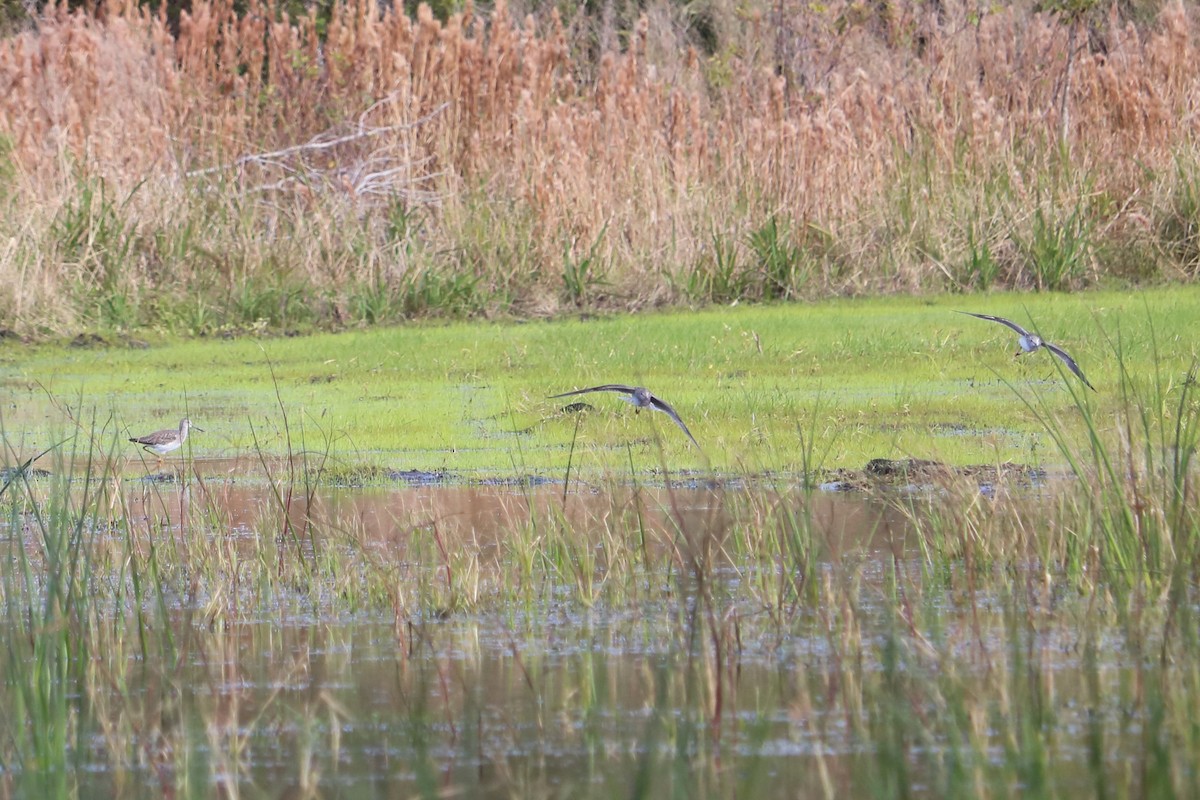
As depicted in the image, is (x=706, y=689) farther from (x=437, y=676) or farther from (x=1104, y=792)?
(x=1104, y=792)

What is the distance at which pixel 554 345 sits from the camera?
1048cm

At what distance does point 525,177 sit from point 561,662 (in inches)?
360

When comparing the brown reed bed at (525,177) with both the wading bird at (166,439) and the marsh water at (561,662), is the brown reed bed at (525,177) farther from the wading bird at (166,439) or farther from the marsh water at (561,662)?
the marsh water at (561,662)

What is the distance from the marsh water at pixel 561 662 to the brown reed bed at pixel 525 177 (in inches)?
263

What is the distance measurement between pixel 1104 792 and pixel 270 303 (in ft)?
32.7

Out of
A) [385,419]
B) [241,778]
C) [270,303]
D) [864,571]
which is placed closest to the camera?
[241,778]

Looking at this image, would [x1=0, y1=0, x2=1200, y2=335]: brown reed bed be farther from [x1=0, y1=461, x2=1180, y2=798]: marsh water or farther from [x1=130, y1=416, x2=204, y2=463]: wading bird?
[x1=0, y1=461, x2=1180, y2=798]: marsh water

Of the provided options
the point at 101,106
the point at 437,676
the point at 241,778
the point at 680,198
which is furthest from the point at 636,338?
the point at 241,778

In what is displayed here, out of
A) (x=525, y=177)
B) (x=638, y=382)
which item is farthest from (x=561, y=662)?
(x=525, y=177)

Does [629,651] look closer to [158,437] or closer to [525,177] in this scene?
[158,437]

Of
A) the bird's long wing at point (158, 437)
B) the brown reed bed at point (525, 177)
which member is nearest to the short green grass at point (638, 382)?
the bird's long wing at point (158, 437)

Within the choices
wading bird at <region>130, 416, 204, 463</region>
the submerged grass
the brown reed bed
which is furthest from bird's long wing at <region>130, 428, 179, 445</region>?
the brown reed bed

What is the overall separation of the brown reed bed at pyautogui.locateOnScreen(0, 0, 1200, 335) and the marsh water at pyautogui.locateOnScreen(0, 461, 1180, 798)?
6.67m

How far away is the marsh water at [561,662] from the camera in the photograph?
319 centimetres
